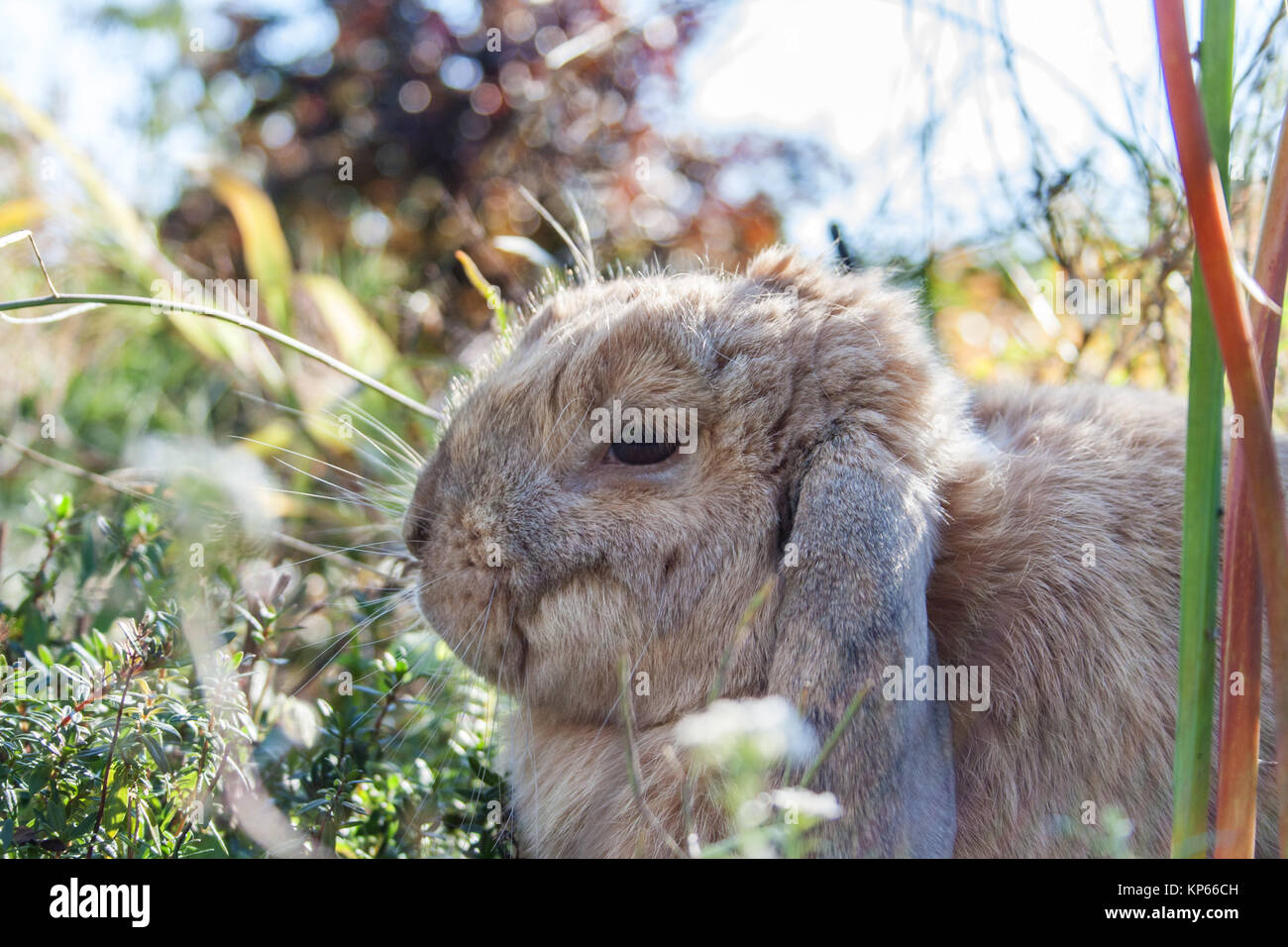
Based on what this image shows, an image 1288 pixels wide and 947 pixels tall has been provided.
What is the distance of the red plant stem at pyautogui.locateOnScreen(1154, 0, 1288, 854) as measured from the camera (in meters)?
1.52

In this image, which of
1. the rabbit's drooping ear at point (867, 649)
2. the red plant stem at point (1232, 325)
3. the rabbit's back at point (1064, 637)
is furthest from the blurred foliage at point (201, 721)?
the red plant stem at point (1232, 325)

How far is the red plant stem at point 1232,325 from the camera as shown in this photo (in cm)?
152

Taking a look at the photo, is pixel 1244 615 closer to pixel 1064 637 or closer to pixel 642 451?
pixel 1064 637

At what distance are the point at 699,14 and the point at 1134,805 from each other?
4706mm

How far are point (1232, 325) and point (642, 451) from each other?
1160mm

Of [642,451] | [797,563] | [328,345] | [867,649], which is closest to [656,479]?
[642,451]

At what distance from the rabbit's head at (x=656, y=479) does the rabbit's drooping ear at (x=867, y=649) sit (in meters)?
0.11

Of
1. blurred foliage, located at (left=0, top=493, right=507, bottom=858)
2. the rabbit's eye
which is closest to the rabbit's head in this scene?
the rabbit's eye

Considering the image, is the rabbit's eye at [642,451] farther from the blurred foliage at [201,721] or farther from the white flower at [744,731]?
the white flower at [744,731]

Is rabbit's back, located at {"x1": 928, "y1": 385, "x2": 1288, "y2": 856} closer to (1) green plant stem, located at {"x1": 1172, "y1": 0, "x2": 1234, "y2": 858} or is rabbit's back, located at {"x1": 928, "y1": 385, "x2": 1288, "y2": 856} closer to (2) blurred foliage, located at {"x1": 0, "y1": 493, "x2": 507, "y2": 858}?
(1) green plant stem, located at {"x1": 1172, "y1": 0, "x2": 1234, "y2": 858}
